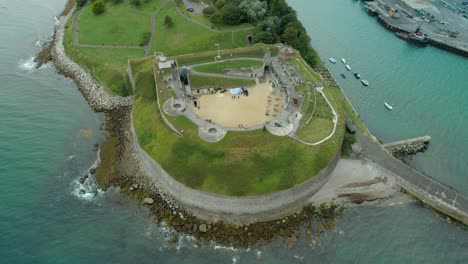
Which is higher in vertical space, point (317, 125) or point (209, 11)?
point (209, 11)

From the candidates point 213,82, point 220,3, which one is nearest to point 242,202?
point 213,82

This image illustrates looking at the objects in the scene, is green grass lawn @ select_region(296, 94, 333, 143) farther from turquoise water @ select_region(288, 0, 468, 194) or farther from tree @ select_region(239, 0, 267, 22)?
tree @ select_region(239, 0, 267, 22)

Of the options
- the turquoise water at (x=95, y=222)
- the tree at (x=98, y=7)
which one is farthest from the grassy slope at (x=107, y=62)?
the tree at (x=98, y=7)

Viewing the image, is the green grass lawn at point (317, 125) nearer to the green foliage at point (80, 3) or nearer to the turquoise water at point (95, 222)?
the turquoise water at point (95, 222)

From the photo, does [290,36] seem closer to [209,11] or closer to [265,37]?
[265,37]

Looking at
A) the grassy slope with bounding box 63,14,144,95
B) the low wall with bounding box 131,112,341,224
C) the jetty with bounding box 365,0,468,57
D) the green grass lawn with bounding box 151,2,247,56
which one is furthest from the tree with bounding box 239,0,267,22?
the low wall with bounding box 131,112,341,224

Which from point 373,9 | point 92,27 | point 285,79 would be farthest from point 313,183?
point 373,9
